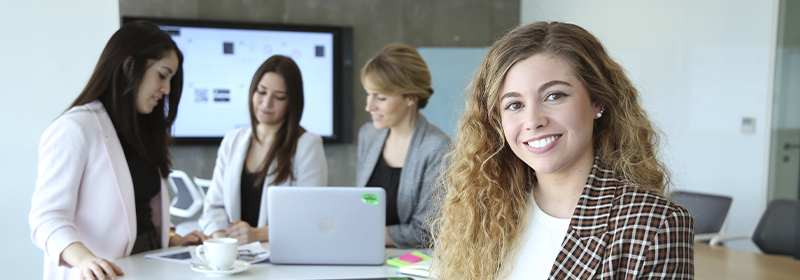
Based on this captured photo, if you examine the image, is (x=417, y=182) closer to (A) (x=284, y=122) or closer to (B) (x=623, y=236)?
(A) (x=284, y=122)

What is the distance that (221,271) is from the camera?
1.82 m

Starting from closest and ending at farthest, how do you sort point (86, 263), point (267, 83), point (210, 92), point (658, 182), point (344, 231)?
point (658, 182) → point (86, 263) → point (344, 231) → point (267, 83) → point (210, 92)

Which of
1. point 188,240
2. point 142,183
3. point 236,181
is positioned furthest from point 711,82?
point 142,183

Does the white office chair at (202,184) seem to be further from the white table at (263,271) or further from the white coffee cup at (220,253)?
the white coffee cup at (220,253)

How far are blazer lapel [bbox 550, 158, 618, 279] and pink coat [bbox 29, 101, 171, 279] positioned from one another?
1516 mm

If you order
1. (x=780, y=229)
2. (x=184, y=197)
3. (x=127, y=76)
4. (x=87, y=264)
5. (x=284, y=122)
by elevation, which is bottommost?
(x=184, y=197)

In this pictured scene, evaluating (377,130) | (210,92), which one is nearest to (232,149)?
(377,130)

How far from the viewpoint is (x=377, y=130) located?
2797 millimetres

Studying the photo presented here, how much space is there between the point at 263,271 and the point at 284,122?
3.02 feet

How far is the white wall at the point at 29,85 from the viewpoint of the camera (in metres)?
2.34

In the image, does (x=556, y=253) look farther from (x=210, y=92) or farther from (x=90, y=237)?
(x=210, y=92)

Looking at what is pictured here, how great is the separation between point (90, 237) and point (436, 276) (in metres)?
1.24

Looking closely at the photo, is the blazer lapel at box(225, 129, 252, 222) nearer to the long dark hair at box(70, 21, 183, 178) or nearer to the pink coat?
the long dark hair at box(70, 21, 183, 178)

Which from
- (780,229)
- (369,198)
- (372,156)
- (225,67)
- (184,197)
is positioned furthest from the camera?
(225,67)
